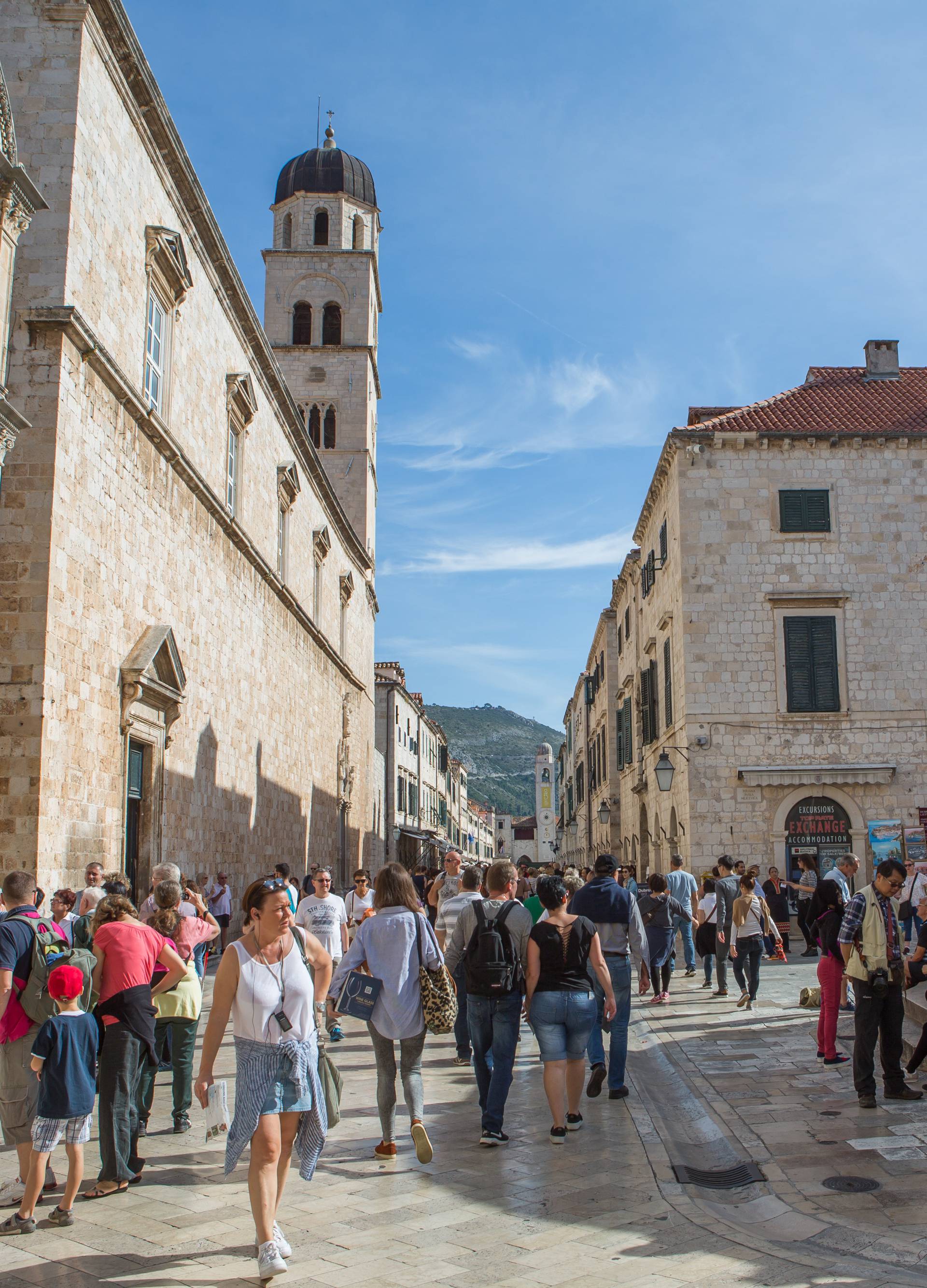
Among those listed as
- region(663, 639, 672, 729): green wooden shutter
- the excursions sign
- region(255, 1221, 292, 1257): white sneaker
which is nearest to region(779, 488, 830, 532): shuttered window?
region(663, 639, 672, 729): green wooden shutter

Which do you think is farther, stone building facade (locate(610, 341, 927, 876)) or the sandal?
stone building facade (locate(610, 341, 927, 876))

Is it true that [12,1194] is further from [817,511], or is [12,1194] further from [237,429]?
[817,511]

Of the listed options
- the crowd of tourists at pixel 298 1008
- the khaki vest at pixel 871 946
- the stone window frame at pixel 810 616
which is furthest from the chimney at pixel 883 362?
the khaki vest at pixel 871 946

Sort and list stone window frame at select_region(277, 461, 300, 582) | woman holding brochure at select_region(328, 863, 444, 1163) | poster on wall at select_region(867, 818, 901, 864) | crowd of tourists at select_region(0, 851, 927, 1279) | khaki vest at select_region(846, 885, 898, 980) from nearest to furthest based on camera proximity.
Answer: crowd of tourists at select_region(0, 851, 927, 1279) < woman holding brochure at select_region(328, 863, 444, 1163) < khaki vest at select_region(846, 885, 898, 980) < poster on wall at select_region(867, 818, 901, 864) < stone window frame at select_region(277, 461, 300, 582)

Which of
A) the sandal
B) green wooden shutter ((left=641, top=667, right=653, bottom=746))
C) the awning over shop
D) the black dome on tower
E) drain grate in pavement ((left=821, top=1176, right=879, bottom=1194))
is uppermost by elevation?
the black dome on tower

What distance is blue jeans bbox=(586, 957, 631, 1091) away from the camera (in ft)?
27.0

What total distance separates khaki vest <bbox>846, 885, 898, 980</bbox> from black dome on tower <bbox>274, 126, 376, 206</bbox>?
1662 inches

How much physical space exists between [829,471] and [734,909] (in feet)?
46.5

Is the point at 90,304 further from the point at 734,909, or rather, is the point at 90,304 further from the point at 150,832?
the point at 734,909

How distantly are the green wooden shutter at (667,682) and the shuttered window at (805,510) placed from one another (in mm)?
3593

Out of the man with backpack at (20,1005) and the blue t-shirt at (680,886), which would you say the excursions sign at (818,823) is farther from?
the man with backpack at (20,1005)

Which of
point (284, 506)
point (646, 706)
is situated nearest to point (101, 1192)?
point (284, 506)

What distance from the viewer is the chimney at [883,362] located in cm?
2656

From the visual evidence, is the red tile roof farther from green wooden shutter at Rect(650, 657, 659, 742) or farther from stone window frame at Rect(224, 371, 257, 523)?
stone window frame at Rect(224, 371, 257, 523)
